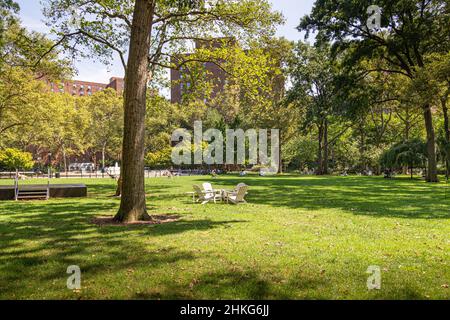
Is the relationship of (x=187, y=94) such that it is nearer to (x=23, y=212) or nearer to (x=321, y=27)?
(x=23, y=212)

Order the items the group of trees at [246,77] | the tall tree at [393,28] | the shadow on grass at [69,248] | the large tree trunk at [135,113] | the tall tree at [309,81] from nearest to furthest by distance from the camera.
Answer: the shadow on grass at [69,248] < the large tree trunk at [135,113] < the group of trees at [246,77] < the tall tree at [393,28] < the tall tree at [309,81]

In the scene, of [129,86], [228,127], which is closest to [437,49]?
[129,86]

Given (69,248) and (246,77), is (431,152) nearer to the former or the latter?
(246,77)

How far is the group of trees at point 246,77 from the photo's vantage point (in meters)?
15.5

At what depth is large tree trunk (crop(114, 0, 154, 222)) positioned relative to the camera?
11.4 m

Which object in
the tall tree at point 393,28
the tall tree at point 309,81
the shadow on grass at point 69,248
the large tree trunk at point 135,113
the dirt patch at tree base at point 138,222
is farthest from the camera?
the tall tree at point 309,81

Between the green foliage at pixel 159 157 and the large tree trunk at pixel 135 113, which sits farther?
the green foliage at pixel 159 157

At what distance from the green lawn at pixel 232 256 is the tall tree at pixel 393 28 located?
21.7 meters

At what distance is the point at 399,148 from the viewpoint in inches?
1585

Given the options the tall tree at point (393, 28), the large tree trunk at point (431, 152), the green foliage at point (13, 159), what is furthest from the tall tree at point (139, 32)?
the green foliage at point (13, 159)

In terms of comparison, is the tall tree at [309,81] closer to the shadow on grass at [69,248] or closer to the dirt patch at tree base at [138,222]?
the dirt patch at tree base at [138,222]

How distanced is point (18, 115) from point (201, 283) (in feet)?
130

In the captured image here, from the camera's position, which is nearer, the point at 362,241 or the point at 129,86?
the point at 362,241
